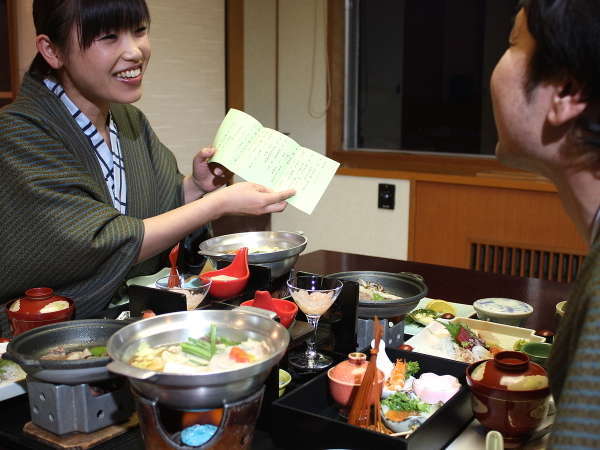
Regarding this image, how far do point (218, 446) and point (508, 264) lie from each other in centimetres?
321

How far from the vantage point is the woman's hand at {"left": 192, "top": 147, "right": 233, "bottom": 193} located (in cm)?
234

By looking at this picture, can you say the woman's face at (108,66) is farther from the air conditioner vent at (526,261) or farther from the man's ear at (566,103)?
the air conditioner vent at (526,261)

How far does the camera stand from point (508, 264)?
4020 millimetres

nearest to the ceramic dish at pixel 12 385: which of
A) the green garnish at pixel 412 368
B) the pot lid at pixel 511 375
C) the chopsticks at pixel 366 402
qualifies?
the chopsticks at pixel 366 402

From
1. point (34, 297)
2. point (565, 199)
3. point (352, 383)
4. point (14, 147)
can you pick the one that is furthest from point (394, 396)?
point (14, 147)

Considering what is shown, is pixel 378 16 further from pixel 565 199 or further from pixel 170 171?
pixel 565 199

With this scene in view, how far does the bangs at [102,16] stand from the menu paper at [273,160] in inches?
15.6

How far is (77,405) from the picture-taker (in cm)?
124

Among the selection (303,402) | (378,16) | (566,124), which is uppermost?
(378,16)

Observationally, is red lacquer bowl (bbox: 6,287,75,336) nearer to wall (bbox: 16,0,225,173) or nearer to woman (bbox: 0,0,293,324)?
woman (bbox: 0,0,293,324)

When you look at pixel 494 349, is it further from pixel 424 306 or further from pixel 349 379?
pixel 349 379

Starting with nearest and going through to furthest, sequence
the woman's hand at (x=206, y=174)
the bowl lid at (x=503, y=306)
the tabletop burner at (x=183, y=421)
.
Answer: the tabletop burner at (x=183, y=421)
the bowl lid at (x=503, y=306)
the woman's hand at (x=206, y=174)

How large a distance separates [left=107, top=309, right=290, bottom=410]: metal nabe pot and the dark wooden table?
91 cm

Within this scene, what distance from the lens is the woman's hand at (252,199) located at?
6.19 feet
